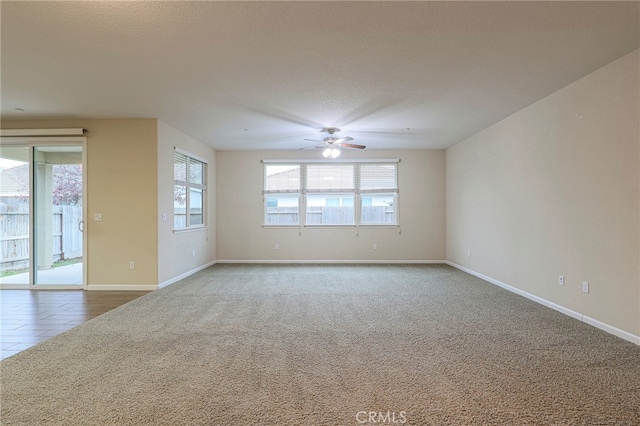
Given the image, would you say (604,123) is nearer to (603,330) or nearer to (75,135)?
(603,330)

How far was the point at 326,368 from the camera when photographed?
2439 mm

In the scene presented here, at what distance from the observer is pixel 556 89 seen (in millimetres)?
3791

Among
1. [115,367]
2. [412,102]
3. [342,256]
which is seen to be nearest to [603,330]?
[412,102]

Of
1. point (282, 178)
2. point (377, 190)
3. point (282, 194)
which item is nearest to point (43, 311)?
point (282, 194)

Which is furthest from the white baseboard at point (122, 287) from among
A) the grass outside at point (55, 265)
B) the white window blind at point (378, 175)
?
the white window blind at point (378, 175)

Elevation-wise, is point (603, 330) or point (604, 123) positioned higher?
point (604, 123)

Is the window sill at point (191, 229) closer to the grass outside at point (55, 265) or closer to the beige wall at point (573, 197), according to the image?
the grass outside at point (55, 265)

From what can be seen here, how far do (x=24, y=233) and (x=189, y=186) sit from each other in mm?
2547

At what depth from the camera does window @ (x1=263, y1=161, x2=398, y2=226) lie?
24.7 ft

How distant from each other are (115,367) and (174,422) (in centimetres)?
99

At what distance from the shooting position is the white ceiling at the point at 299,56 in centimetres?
232

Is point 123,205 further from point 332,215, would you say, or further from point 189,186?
point 332,215

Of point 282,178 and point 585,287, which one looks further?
point 282,178
